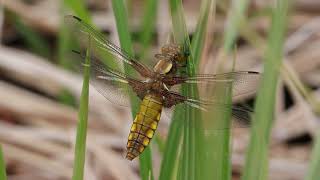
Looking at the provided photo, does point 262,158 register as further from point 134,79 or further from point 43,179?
point 43,179

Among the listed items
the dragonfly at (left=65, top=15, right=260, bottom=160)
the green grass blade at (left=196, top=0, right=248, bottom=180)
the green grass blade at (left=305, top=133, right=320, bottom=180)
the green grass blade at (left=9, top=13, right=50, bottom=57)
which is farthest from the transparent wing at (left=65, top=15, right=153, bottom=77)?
the green grass blade at (left=9, top=13, right=50, bottom=57)

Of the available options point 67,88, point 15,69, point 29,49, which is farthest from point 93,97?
point 29,49

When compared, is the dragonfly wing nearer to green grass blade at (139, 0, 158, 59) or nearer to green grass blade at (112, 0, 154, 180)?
green grass blade at (112, 0, 154, 180)

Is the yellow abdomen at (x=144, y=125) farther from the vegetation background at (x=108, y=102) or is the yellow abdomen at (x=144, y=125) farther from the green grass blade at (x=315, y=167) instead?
the green grass blade at (x=315, y=167)

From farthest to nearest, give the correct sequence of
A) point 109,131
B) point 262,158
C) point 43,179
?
point 109,131 < point 43,179 < point 262,158

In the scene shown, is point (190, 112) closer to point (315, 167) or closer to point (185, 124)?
point (185, 124)

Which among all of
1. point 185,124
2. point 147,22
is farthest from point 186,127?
point 147,22

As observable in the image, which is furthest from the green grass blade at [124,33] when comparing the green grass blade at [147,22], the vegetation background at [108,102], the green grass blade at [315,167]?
the green grass blade at [147,22]

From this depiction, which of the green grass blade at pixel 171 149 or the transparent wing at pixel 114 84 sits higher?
the transparent wing at pixel 114 84
